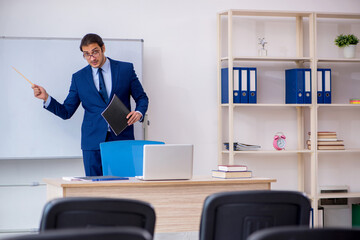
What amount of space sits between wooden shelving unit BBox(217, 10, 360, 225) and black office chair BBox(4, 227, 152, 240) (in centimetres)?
414

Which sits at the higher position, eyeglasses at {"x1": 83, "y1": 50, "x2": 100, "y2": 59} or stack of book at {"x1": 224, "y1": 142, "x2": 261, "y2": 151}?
eyeglasses at {"x1": 83, "y1": 50, "x2": 100, "y2": 59}

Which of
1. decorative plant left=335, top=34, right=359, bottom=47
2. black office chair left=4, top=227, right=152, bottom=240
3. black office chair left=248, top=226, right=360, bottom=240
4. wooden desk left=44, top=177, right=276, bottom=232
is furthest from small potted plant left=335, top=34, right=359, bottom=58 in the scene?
black office chair left=4, top=227, right=152, bottom=240

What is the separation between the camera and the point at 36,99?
5.19 meters

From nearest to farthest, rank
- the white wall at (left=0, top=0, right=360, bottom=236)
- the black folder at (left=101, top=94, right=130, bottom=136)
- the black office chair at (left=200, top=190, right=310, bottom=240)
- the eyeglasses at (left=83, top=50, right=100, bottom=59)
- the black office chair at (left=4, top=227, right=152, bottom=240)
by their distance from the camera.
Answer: the black office chair at (left=4, top=227, right=152, bottom=240) → the black office chair at (left=200, top=190, right=310, bottom=240) → the black folder at (left=101, top=94, right=130, bottom=136) → the eyeglasses at (left=83, top=50, right=100, bottom=59) → the white wall at (left=0, top=0, right=360, bottom=236)

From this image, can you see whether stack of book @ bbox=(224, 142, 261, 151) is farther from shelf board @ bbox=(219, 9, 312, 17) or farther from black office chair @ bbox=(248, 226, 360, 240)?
black office chair @ bbox=(248, 226, 360, 240)

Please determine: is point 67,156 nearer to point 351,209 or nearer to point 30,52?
point 30,52

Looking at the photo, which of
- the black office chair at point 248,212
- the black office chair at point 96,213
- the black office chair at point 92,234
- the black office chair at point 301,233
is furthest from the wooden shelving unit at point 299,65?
the black office chair at point 92,234

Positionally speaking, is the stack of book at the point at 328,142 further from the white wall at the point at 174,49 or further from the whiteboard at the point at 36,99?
the whiteboard at the point at 36,99

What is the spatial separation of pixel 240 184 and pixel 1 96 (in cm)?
268

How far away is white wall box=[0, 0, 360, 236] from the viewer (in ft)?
Answer: 18.0

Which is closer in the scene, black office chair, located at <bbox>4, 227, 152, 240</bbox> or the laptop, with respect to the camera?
black office chair, located at <bbox>4, 227, 152, 240</bbox>

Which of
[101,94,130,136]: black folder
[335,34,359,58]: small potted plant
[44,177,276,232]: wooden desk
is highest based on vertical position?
[335,34,359,58]: small potted plant

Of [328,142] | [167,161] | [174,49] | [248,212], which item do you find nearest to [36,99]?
[174,49]

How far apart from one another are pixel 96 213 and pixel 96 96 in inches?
122
